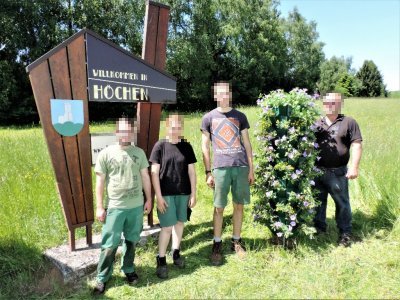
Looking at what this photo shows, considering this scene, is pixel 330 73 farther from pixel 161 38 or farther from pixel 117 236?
pixel 117 236

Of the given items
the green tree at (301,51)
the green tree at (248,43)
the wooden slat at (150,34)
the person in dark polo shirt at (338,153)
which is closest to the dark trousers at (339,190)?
the person in dark polo shirt at (338,153)

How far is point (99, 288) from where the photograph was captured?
10.2 feet

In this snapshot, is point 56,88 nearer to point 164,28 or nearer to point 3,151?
point 164,28

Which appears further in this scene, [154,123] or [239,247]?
[154,123]

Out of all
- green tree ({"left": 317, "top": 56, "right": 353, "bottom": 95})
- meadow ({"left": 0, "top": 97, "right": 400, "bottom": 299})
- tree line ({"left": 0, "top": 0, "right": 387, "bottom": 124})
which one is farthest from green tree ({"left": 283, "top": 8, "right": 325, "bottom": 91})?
meadow ({"left": 0, "top": 97, "right": 400, "bottom": 299})

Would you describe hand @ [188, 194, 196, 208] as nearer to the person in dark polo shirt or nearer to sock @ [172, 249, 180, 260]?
sock @ [172, 249, 180, 260]

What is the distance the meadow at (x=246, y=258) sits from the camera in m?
3.11

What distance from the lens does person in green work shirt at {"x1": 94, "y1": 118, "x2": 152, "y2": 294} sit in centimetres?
302

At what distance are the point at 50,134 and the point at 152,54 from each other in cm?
155

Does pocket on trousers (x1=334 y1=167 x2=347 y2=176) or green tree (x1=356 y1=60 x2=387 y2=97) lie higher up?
green tree (x1=356 y1=60 x2=387 y2=97)

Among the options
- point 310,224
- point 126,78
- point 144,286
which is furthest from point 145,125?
point 310,224

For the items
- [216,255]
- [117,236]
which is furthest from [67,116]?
[216,255]

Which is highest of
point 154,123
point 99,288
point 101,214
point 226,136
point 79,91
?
point 79,91

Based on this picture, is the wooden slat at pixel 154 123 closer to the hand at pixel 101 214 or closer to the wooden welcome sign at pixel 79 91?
the wooden welcome sign at pixel 79 91
